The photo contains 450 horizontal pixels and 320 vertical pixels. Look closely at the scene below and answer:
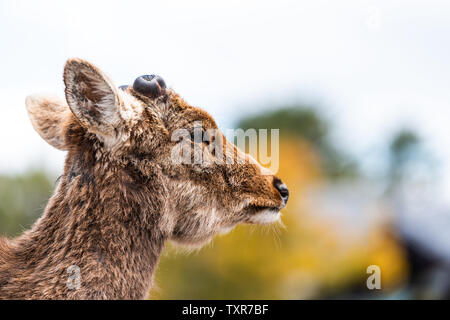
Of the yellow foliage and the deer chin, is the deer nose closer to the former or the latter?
the deer chin

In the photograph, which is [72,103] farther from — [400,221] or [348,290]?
[400,221]

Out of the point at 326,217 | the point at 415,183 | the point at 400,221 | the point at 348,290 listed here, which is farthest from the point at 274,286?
the point at 415,183

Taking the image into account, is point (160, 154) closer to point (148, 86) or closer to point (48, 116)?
point (148, 86)

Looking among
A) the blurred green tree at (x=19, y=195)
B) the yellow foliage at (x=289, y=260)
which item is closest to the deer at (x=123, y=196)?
the yellow foliage at (x=289, y=260)

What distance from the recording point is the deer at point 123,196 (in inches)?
146

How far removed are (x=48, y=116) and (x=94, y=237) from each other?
1.56 metres

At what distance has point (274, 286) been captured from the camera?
29.9 meters

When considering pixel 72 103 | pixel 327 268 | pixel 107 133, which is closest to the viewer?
pixel 72 103

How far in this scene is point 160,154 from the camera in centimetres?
411

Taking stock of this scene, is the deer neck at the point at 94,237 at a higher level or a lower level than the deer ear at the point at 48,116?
lower

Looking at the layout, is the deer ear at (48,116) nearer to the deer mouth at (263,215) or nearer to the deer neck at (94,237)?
the deer neck at (94,237)

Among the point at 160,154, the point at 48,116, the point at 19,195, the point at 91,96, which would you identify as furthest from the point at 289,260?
the point at 91,96
